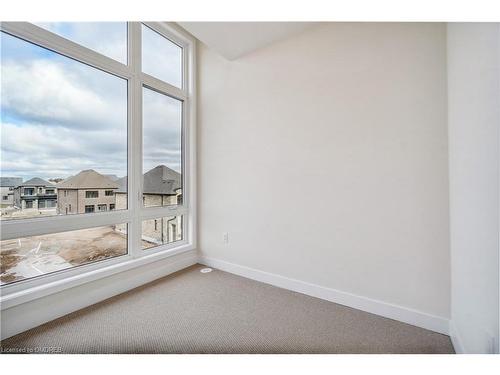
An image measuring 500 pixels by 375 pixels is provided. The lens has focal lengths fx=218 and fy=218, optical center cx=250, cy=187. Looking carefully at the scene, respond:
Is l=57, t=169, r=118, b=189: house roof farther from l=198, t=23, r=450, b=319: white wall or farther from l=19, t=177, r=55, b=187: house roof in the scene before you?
l=198, t=23, r=450, b=319: white wall

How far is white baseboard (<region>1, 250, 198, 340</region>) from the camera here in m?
1.49

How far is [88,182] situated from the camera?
1962mm

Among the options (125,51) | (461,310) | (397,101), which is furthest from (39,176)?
(461,310)

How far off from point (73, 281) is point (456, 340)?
2734mm

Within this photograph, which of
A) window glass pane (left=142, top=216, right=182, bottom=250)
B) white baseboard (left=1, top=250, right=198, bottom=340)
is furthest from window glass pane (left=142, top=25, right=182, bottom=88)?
white baseboard (left=1, top=250, right=198, bottom=340)

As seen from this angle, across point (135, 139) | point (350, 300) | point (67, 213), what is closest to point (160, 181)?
point (135, 139)

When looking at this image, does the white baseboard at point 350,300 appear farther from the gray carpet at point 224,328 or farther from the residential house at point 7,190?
the residential house at point 7,190

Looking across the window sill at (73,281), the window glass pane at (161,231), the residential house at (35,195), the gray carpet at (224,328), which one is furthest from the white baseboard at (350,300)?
the residential house at (35,195)

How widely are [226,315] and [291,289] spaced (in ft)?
2.41

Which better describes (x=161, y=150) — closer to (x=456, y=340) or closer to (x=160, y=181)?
(x=160, y=181)

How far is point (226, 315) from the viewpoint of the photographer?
5.60 ft

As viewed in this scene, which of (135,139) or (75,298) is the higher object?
(135,139)

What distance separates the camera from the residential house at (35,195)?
1.61m
